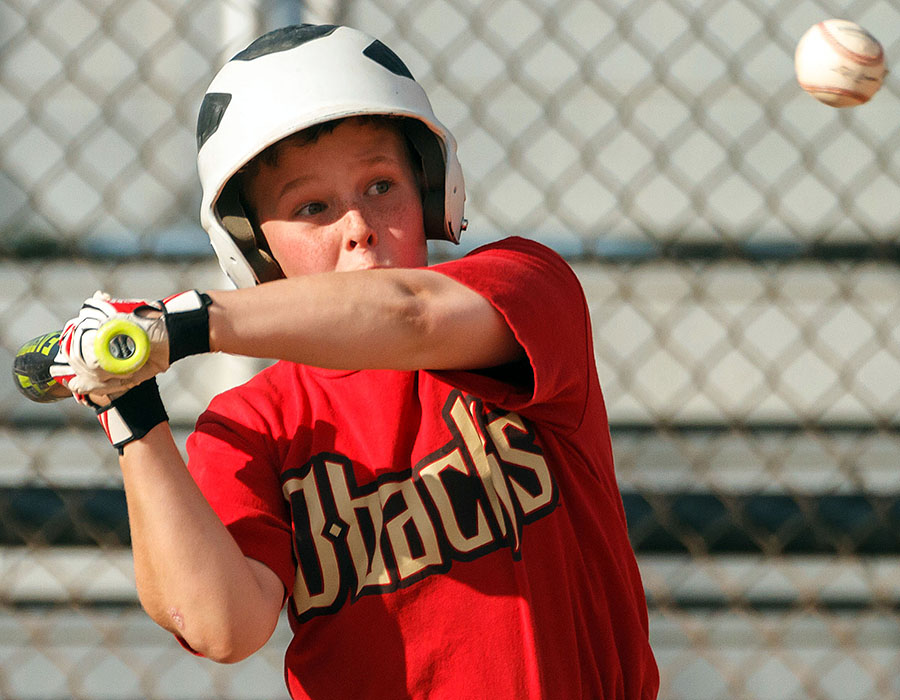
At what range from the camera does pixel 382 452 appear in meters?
1.33

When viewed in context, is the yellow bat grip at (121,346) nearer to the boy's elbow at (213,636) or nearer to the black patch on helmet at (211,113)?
the boy's elbow at (213,636)

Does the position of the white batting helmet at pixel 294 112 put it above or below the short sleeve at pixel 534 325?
above

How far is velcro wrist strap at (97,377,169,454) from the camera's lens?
1.11 m

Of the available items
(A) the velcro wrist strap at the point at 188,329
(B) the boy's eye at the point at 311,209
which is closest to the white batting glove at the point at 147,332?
(A) the velcro wrist strap at the point at 188,329

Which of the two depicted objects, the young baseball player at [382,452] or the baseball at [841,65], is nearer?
the young baseball player at [382,452]

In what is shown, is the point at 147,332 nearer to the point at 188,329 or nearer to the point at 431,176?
the point at 188,329

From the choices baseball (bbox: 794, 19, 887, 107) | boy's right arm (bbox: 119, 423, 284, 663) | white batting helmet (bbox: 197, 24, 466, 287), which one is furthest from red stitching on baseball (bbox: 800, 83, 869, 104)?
boy's right arm (bbox: 119, 423, 284, 663)

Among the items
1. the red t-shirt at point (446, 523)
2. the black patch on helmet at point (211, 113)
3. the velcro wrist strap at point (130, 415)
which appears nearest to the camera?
the velcro wrist strap at point (130, 415)

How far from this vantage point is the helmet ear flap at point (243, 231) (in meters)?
1.54

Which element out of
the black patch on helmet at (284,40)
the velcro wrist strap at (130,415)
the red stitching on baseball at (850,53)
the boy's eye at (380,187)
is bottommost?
the velcro wrist strap at (130,415)

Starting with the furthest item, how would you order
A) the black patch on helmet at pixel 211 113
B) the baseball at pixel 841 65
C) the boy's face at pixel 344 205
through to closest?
the baseball at pixel 841 65, the black patch on helmet at pixel 211 113, the boy's face at pixel 344 205

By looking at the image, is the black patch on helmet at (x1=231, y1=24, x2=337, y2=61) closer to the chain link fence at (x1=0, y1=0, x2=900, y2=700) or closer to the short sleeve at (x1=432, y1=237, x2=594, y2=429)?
the short sleeve at (x1=432, y1=237, x2=594, y2=429)

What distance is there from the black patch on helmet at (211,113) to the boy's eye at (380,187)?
0.26 meters

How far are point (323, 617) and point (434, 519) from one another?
0.62 ft
